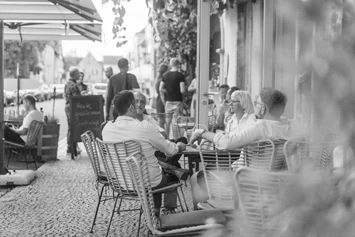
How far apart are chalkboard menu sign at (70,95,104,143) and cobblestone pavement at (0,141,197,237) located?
2.00m

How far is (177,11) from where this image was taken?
42.4 ft

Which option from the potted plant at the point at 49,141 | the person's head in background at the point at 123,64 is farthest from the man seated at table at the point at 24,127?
the person's head in background at the point at 123,64

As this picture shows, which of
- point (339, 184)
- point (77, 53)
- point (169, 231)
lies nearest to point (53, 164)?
point (169, 231)

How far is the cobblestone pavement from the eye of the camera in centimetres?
566

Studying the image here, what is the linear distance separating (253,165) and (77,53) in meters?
140

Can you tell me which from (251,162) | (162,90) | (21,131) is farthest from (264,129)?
(162,90)

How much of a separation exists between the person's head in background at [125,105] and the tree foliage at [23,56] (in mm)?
50534

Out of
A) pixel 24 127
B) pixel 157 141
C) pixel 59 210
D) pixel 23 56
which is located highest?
pixel 23 56

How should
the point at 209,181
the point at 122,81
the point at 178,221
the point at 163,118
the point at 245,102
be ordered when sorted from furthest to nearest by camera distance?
the point at 163,118 < the point at 122,81 < the point at 245,102 < the point at 209,181 < the point at 178,221

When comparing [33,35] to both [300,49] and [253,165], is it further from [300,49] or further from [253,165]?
[300,49]

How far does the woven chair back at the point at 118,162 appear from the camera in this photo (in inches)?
187

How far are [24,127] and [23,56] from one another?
53.1m

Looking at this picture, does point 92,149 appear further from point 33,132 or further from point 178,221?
point 33,132

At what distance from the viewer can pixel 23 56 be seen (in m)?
61.6
